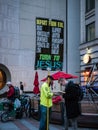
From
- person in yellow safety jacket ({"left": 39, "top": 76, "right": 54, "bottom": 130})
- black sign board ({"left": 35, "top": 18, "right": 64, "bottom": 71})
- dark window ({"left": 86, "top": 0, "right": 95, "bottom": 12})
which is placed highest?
dark window ({"left": 86, "top": 0, "right": 95, "bottom": 12})

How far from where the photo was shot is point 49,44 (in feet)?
120

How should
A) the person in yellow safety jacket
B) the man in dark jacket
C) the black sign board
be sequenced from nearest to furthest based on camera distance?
the man in dark jacket
the person in yellow safety jacket
the black sign board

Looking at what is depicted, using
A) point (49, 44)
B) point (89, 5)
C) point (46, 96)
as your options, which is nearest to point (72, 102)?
point (46, 96)

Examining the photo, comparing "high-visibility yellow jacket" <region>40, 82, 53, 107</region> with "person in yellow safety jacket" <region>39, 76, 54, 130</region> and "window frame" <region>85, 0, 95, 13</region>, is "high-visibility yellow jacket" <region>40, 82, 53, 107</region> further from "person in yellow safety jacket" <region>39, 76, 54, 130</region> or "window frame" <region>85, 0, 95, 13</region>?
"window frame" <region>85, 0, 95, 13</region>

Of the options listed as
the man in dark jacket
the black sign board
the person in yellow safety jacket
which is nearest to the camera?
the man in dark jacket

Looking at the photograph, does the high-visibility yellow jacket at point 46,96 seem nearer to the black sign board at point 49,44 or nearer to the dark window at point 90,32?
the dark window at point 90,32

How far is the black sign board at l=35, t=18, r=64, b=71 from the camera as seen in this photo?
1409 inches

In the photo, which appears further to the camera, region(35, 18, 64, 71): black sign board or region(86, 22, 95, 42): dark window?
region(35, 18, 64, 71): black sign board

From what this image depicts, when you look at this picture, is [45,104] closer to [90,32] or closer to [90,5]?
[90,32]

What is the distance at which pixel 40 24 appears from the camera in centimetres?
3612

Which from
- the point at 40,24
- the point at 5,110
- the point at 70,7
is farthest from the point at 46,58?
the point at 5,110

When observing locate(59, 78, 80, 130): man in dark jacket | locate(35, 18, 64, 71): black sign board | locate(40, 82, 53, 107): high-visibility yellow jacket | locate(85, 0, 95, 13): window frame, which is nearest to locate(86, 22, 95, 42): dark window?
locate(85, 0, 95, 13): window frame

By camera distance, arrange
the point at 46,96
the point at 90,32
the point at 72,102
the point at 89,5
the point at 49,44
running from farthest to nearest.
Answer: the point at 49,44 < the point at 89,5 < the point at 90,32 < the point at 46,96 < the point at 72,102

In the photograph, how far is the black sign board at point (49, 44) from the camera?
3578 cm
